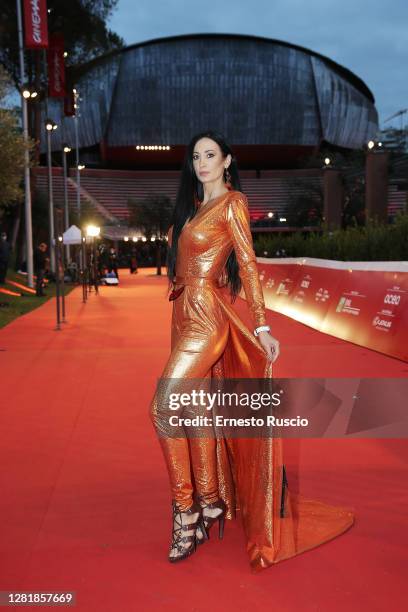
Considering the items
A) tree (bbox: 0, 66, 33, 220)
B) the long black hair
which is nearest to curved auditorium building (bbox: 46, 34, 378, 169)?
tree (bbox: 0, 66, 33, 220)

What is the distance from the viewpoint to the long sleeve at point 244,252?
3.26 m

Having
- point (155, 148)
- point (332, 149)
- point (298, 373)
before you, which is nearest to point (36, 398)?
point (298, 373)

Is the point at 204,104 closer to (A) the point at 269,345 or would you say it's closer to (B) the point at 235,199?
(B) the point at 235,199

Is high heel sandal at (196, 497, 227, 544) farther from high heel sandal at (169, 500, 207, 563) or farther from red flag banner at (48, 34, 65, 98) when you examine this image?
red flag banner at (48, 34, 65, 98)

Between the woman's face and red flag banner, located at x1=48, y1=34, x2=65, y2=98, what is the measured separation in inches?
1240

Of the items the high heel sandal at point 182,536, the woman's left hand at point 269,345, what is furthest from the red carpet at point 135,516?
the woman's left hand at point 269,345

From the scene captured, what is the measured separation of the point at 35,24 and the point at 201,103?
178 feet

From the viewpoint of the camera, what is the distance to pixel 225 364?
11.4ft

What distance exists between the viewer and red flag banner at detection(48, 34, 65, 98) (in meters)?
33.0

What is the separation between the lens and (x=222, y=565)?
3119 millimetres

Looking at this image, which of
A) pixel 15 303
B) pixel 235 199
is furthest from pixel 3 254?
pixel 235 199

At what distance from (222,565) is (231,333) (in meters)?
1.03

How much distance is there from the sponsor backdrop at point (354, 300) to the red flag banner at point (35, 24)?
1486cm

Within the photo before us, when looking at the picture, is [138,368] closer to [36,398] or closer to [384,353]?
[36,398]
